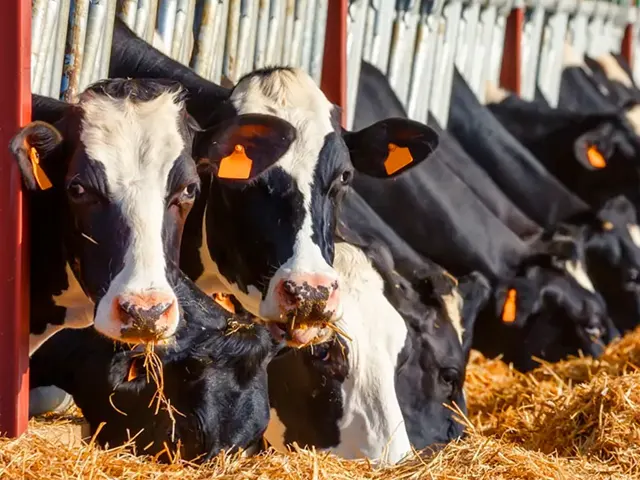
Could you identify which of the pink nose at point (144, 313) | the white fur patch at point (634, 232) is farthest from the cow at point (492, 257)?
the pink nose at point (144, 313)

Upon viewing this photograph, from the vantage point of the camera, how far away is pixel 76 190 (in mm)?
4348

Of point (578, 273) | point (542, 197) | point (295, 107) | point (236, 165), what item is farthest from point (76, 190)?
point (542, 197)

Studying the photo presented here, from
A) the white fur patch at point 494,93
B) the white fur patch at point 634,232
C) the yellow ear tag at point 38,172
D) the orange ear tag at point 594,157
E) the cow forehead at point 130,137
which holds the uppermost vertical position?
the white fur patch at point 494,93

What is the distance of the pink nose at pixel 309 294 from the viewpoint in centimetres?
456

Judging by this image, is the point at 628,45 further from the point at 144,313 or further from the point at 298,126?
the point at 144,313

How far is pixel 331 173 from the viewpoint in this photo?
5.04 metres

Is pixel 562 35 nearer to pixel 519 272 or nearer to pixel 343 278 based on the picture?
pixel 519 272

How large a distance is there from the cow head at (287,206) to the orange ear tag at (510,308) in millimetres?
2554

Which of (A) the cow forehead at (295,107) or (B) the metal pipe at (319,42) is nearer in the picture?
(A) the cow forehead at (295,107)

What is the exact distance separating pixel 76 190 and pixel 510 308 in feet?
13.3

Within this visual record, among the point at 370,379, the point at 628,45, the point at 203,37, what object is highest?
the point at 628,45

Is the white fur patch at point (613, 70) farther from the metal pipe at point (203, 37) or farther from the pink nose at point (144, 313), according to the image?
the pink nose at point (144, 313)

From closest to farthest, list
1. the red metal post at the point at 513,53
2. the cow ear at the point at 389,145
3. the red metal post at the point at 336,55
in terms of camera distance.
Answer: the cow ear at the point at 389,145
the red metal post at the point at 336,55
the red metal post at the point at 513,53

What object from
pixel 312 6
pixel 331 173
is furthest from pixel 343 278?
pixel 312 6
